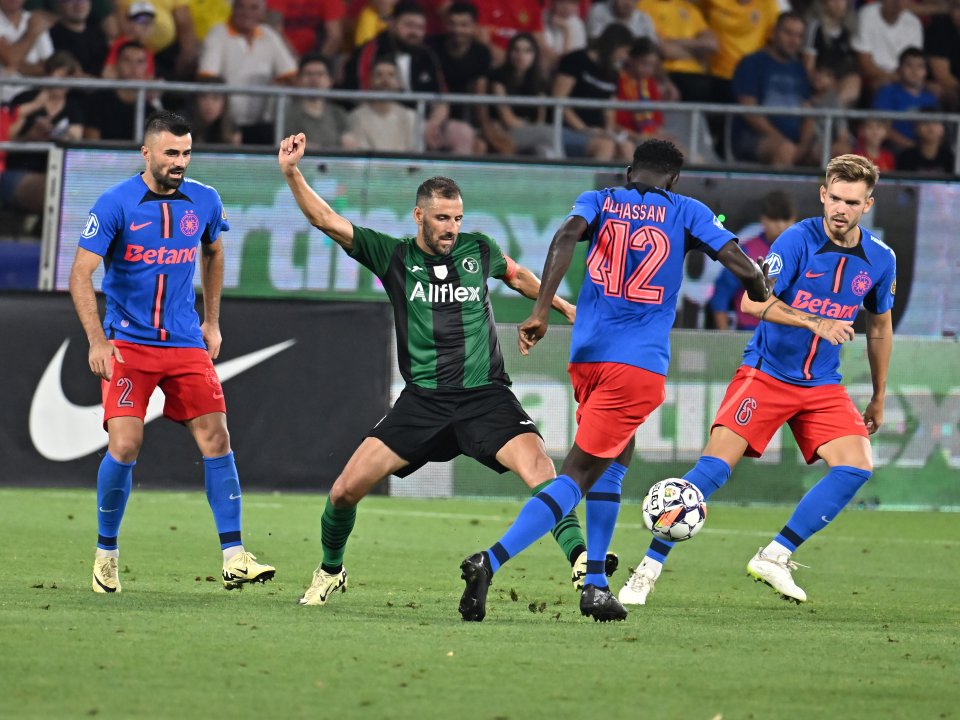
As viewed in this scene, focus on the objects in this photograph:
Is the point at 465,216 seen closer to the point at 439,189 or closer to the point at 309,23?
the point at 309,23

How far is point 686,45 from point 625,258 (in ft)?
33.1

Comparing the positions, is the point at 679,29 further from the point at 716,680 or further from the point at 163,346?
the point at 716,680

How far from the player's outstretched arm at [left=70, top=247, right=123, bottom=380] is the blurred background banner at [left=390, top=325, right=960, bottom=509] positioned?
5691 millimetres

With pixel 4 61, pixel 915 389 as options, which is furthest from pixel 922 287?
pixel 4 61

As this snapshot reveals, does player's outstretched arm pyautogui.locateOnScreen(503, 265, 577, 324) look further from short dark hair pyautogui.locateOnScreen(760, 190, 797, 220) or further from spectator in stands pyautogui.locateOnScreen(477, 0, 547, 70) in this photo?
spectator in stands pyautogui.locateOnScreen(477, 0, 547, 70)

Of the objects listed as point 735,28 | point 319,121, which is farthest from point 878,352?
point 735,28

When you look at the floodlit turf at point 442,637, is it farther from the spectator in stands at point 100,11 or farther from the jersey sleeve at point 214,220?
the spectator in stands at point 100,11

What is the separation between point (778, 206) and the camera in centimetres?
1374

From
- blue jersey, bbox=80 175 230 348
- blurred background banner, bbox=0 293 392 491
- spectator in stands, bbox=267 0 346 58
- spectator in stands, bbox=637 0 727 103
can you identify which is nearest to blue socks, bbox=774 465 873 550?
blue jersey, bbox=80 175 230 348

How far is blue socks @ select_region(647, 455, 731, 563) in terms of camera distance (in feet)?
25.2

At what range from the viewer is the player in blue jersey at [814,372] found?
7754 millimetres

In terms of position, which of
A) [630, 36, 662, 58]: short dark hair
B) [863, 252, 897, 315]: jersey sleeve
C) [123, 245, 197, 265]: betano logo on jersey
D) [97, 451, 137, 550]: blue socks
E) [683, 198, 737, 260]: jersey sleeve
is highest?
[630, 36, 662, 58]: short dark hair

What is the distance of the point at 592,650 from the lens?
19.0ft

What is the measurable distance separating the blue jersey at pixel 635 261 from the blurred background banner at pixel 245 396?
614cm
